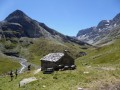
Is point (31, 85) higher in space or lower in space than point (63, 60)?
lower

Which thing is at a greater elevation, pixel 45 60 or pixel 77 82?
pixel 45 60

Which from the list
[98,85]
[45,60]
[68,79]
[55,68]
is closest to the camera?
[98,85]

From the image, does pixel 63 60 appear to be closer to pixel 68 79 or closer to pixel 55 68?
pixel 55 68

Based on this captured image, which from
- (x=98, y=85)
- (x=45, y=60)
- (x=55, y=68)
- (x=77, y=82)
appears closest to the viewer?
(x=98, y=85)

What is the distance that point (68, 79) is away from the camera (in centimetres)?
5028

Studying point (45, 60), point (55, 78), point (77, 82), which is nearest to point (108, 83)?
point (77, 82)

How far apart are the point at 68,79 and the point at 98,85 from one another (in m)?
8.09

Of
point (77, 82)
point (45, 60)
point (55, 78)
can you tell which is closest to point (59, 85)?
point (77, 82)

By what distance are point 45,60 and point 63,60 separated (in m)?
5.07

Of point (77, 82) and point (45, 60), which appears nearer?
point (77, 82)

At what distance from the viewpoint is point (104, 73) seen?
53.0 metres

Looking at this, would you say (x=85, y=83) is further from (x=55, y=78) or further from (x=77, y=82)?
(x=55, y=78)

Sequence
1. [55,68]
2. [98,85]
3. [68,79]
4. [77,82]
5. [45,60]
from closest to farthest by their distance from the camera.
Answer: [98,85], [77,82], [68,79], [55,68], [45,60]

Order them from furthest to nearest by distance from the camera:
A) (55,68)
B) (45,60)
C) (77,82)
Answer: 1. (45,60)
2. (55,68)
3. (77,82)
